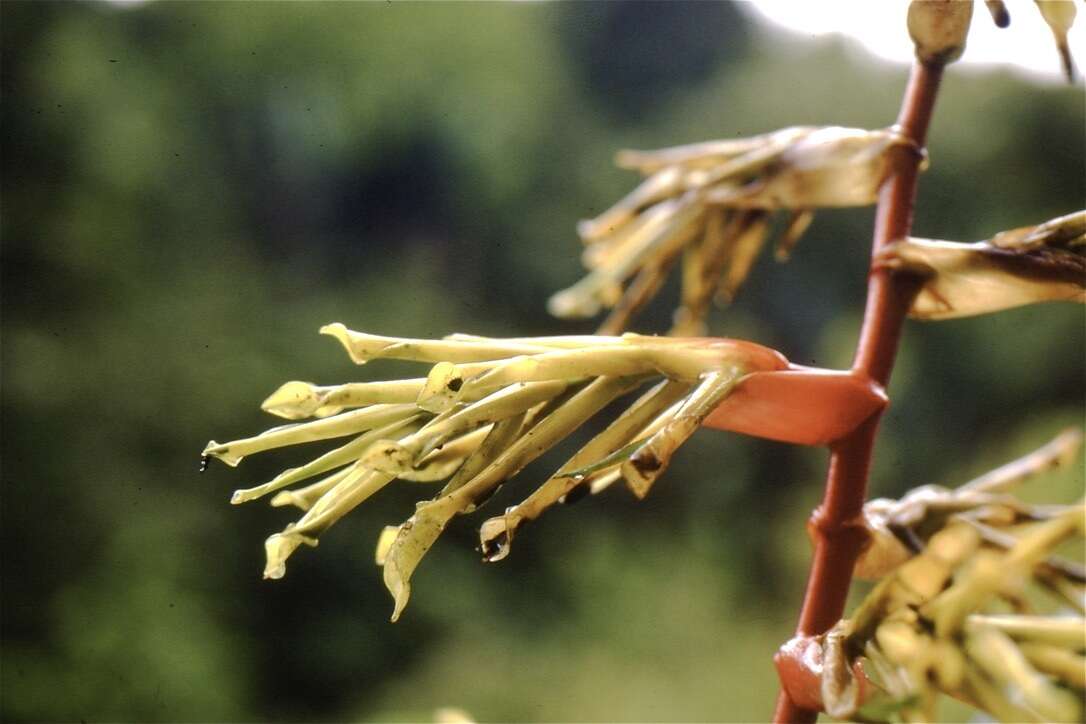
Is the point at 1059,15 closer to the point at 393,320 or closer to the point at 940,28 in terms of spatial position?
the point at 940,28

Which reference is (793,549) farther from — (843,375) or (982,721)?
(843,375)

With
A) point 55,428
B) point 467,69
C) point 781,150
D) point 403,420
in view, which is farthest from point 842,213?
point 403,420

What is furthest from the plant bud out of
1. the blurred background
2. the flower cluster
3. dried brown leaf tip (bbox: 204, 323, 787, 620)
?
the blurred background

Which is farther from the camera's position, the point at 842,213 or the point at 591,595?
the point at 842,213

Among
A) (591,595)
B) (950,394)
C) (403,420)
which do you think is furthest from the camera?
(950,394)

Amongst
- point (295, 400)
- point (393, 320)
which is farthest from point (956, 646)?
point (393, 320)

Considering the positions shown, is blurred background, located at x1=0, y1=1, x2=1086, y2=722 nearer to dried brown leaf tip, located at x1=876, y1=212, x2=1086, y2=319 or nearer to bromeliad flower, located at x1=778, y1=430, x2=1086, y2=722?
dried brown leaf tip, located at x1=876, y1=212, x2=1086, y2=319

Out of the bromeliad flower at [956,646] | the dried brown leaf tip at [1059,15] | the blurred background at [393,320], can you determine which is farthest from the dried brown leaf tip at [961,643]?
the blurred background at [393,320]

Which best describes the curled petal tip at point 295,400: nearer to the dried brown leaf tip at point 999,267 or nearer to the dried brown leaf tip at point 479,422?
the dried brown leaf tip at point 479,422
